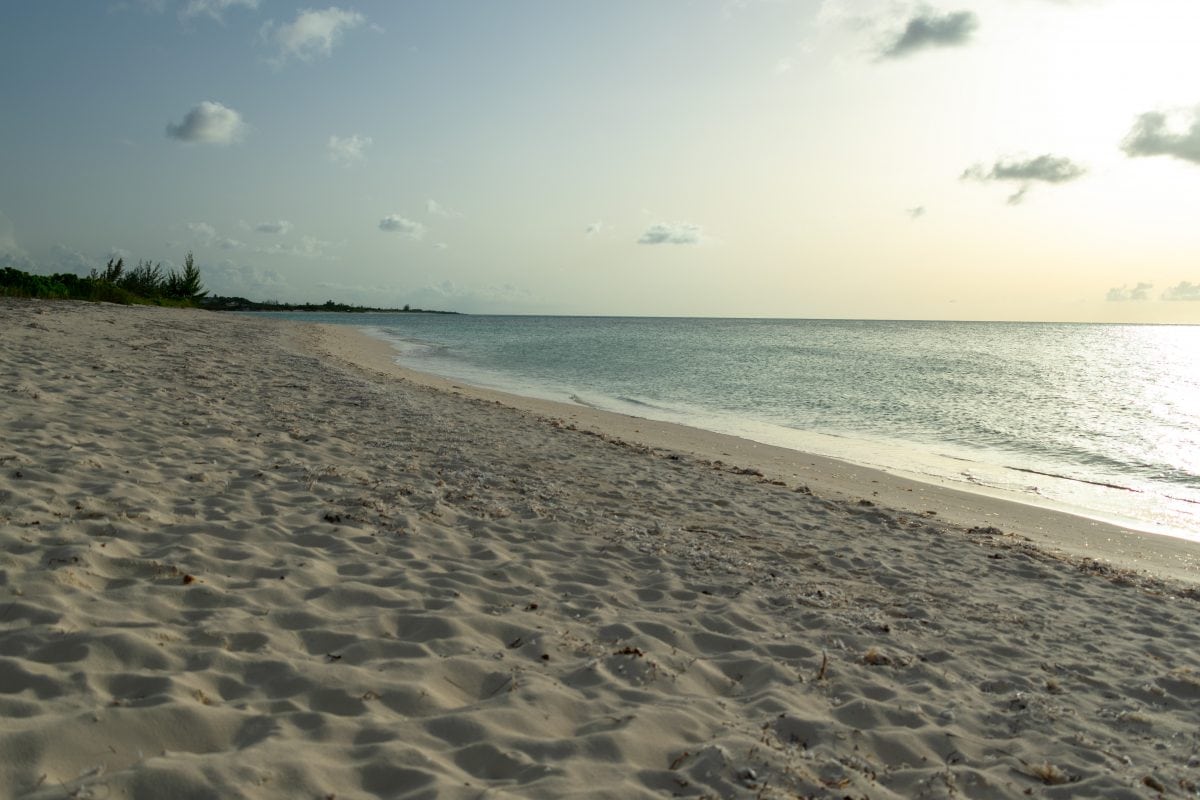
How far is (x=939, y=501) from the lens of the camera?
10805mm

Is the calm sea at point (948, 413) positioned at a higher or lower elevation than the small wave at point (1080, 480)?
higher

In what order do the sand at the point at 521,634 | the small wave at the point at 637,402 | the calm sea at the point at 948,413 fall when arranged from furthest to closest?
1. the small wave at the point at 637,402
2. the calm sea at the point at 948,413
3. the sand at the point at 521,634

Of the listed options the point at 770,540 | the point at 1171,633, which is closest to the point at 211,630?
the point at 770,540

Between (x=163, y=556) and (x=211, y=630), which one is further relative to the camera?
(x=163, y=556)

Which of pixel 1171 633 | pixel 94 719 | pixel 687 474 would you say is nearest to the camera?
pixel 94 719

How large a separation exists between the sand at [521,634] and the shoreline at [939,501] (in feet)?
0.58

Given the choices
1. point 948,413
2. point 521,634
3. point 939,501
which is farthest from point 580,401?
point 521,634

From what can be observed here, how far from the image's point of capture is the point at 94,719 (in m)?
2.89

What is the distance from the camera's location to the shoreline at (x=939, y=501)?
28.3 ft

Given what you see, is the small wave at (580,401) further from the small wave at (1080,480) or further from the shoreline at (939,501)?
the small wave at (1080,480)

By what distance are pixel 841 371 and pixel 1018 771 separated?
37134 millimetres

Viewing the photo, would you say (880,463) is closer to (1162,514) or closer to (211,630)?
(1162,514)

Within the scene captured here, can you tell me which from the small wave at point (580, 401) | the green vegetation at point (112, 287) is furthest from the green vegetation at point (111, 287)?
the small wave at point (580, 401)

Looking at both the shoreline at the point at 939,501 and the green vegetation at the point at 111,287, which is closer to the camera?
the shoreline at the point at 939,501
